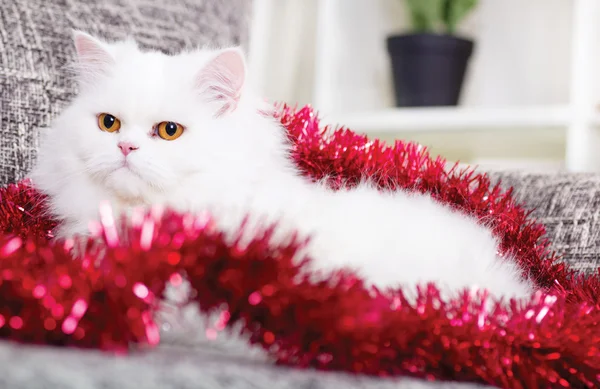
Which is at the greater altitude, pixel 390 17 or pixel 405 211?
pixel 390 17

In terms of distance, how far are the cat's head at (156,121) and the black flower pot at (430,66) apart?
105 centimetres

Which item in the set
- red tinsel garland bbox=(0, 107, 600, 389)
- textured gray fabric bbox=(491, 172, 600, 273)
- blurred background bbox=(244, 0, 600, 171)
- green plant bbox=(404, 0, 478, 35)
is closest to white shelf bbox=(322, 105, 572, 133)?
blurred background bbox=(244, 0, 600, 171)

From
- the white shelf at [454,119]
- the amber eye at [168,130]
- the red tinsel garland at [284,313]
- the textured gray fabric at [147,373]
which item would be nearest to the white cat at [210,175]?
the amber eye at [168,130]

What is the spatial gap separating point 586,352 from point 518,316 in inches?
2.6

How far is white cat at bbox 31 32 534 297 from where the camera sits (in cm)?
72

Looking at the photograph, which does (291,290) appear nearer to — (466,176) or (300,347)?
(300,347)

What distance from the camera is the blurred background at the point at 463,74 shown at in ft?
5.30

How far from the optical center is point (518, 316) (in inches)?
22.5

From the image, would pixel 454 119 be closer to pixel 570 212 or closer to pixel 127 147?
pixel 570 212

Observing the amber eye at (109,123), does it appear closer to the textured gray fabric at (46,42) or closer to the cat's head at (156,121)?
the cat's head at (156,121)

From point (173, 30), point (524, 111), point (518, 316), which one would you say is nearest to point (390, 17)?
point (524, 111)

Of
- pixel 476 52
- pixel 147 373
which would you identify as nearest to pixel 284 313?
pixel 147 373

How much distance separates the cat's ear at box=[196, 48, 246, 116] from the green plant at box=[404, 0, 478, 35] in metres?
1.13

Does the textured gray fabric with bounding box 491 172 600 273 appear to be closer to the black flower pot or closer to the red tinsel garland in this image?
the red tinsel garland
